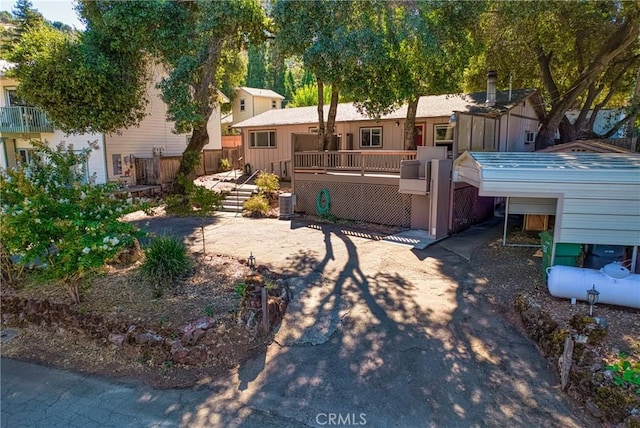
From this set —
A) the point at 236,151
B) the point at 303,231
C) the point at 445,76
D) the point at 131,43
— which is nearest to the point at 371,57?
the point at 445,76

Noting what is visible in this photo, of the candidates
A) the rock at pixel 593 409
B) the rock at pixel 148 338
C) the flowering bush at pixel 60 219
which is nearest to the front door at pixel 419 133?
the flowering bush at pixel 60 219

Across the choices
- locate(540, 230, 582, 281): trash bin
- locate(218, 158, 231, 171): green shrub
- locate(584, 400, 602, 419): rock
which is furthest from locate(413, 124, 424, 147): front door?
locate(584, 400, 602, 419): rock

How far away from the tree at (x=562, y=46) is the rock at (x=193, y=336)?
12.0 meters

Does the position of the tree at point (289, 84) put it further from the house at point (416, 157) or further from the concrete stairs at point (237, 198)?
the concrete stairs at point (237, 198)

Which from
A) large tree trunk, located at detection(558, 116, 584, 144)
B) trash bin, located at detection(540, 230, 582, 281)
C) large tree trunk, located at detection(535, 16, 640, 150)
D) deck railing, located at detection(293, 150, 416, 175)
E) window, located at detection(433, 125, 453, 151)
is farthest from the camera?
large tree trunk, located at detection(558, 116, 584, 144)

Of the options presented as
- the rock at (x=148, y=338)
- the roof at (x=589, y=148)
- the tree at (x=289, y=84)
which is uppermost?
the tree at (x=289, y=84)

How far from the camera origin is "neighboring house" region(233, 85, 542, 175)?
43.4 ft

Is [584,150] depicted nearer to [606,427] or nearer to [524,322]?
[524,322]

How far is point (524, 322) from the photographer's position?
6469 millimetres

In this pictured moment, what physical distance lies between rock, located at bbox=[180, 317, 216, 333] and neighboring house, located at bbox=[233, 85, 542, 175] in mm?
8772

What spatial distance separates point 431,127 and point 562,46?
6.20 metres

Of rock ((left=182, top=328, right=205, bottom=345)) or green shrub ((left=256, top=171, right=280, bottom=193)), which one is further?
green shrub ((left=256, top=171, right=280, bottom=193))

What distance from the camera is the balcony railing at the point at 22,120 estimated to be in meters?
18.8

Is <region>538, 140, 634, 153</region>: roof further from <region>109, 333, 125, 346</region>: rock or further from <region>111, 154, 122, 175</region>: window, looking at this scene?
<region>111, 154, 122, 175</region>: window
